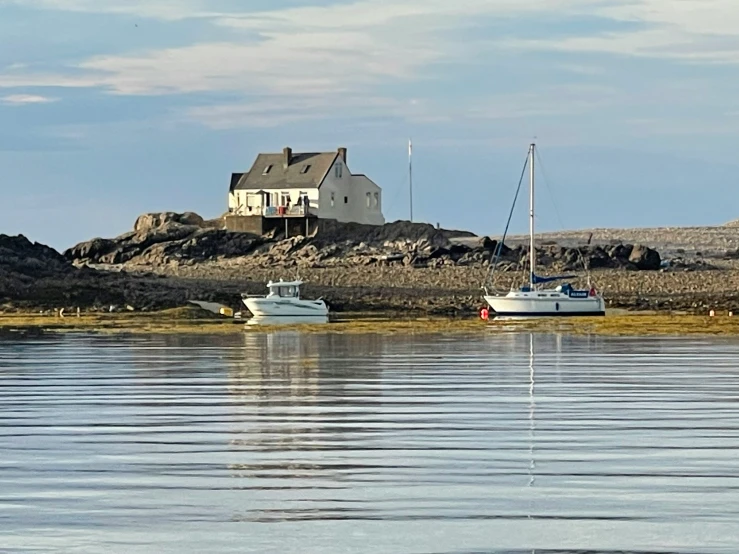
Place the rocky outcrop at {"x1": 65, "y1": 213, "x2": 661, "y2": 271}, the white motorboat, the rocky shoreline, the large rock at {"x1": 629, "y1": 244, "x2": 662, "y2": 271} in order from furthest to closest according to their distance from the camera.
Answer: the rocky outcrop at {"x1": 65, "y1": 213, "x2": 661, "y2": 271} → the large rock at {"x1": 629, "y1": 244, "x2": 662, "y2": 271} → the rocky shoreline → the white motorboat

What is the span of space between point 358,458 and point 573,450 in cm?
199

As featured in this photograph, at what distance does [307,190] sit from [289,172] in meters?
3.19

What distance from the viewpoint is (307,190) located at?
82.6 m

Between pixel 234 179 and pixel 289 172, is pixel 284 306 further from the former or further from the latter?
pixel 234 179

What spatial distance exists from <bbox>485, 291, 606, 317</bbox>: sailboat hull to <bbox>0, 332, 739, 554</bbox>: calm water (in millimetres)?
23654

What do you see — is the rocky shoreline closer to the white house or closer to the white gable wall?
the white house

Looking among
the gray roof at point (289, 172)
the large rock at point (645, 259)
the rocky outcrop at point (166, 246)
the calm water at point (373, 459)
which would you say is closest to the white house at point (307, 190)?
the gray roof at point (289, 172)

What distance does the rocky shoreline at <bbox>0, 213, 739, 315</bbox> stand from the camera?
54.8 metres

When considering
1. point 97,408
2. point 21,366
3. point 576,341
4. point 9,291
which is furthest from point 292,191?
point 97,408

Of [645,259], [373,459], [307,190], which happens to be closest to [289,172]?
[307,190]

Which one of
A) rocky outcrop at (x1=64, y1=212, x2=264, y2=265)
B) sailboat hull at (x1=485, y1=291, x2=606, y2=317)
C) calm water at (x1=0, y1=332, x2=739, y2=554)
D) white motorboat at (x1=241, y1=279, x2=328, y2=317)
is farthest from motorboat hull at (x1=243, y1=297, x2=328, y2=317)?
rocky outcrop at (x1=64, y1=212, x2=264, y2=265)

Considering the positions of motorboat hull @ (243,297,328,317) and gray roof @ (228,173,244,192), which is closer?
motorboat hull @ (243,297,328,317)

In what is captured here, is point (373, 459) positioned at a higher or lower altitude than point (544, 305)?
lower

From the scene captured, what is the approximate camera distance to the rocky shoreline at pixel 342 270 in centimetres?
5476
